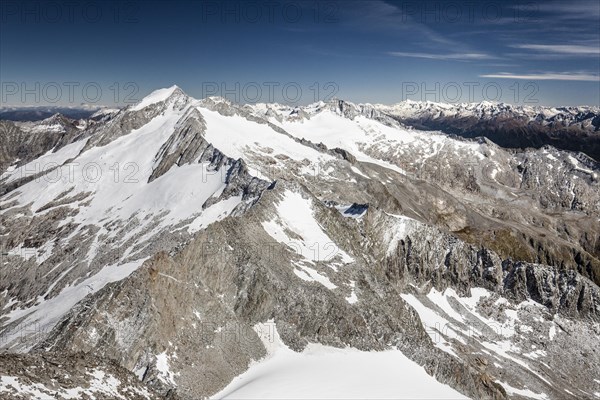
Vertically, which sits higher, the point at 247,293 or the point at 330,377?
the point at 247,293

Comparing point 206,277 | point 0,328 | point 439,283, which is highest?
point 206,277

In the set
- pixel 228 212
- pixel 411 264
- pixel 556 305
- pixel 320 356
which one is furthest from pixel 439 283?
pixel 320 356

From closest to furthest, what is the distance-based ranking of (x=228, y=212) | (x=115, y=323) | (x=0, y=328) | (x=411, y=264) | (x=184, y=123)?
(x=115, y=323)
(x=0, y=328)
(x=228, y=212)
(x=411, y=264)
(x=184, y=123)

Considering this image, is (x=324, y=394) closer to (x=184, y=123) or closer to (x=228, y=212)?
(x=228, y=212)

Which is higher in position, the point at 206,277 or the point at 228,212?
the point at 206,277

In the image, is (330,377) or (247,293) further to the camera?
(247,293)

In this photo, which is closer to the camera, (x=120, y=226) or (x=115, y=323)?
(x=115, y=323)

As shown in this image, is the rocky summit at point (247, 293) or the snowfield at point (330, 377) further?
the snowfield at point (330, 377)

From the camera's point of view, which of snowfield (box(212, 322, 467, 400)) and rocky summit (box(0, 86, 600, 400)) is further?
snowfield (box(212, 322, 467, 400))
